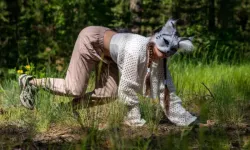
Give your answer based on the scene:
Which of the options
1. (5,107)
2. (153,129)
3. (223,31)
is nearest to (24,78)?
(5,107)

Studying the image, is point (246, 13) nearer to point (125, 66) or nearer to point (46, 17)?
point (46, 17)

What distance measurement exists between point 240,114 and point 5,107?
214 cm

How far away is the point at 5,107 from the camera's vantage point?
4949 millimetres

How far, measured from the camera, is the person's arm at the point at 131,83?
160 inches

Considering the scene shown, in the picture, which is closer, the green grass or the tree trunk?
the green grass

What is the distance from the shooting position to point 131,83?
4.08 m

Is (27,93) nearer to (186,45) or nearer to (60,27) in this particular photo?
(186,45)

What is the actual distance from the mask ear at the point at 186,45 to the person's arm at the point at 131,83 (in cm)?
33

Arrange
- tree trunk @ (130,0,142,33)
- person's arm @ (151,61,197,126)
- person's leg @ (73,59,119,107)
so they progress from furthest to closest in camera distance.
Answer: tree trunk @ (130,0,142,33)
person's leg @ (73,59,119,107)
person's arm @ (151,61,197,126)

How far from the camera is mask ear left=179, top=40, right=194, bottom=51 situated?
3973 mm

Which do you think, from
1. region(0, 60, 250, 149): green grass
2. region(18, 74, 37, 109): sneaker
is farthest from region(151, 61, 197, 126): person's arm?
region(18, 74, 37, 109): sneaker

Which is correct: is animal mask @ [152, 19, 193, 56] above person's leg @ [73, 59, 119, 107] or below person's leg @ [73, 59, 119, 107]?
above

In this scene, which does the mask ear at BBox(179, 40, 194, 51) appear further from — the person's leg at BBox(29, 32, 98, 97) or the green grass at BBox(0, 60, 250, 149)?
the person's leg at BBox(29, 32, 98, 97)

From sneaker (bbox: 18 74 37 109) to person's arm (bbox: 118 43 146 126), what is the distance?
864mm
